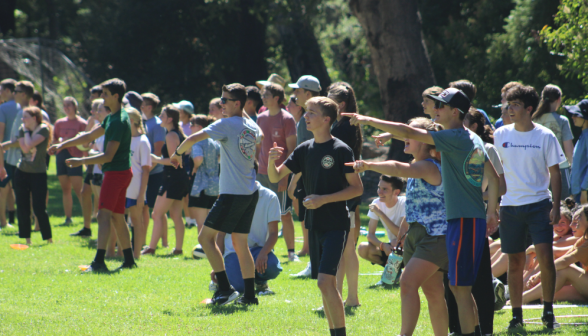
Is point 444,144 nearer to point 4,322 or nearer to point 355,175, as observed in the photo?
point 355,175

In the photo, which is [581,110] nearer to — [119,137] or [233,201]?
[233,201]

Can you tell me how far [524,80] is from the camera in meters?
14.3

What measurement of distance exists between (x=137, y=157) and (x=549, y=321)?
19.3 ft

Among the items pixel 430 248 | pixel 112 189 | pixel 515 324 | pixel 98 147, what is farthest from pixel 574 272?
pixel 98 147

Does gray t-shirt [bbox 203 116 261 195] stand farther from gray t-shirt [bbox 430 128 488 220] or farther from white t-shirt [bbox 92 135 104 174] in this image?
white t-shirt [bbox 92 135 104 174]

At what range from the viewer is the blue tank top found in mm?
4246

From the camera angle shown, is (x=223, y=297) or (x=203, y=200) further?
(x=203, y=200)

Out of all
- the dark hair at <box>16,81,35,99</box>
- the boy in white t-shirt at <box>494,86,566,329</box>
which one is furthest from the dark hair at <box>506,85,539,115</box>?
the dark hair at <box>16,81,35,99</box>

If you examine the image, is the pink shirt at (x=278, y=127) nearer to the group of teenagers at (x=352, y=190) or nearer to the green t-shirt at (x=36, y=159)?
the group of teenagers at (x=352, y=190)

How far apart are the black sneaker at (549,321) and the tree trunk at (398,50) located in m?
9.04

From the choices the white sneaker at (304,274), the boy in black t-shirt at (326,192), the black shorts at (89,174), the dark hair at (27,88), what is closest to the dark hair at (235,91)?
the boy in black t-shirt at (326,192)

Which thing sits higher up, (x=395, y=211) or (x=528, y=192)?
(x=528, y=192)

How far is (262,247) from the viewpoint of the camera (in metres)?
6.69

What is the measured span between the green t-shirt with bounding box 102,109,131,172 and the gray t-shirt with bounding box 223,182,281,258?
5.67 feet
